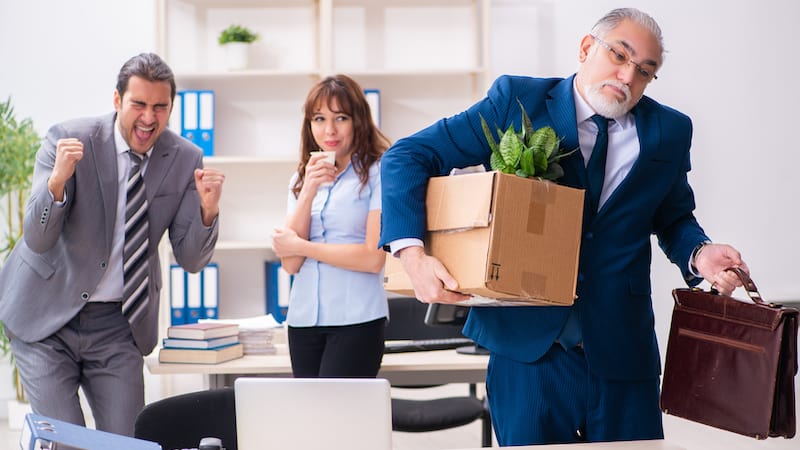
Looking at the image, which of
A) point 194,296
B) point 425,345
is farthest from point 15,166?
point 425,345

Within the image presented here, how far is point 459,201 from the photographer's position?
1.73 m

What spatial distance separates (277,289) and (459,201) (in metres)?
3.29

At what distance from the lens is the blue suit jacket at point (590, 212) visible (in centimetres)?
186

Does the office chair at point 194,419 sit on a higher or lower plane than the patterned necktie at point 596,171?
lower

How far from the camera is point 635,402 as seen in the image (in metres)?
1.90

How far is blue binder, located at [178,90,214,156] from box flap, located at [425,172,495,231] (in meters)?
3.19

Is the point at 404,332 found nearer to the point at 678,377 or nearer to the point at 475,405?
the point at 475,405

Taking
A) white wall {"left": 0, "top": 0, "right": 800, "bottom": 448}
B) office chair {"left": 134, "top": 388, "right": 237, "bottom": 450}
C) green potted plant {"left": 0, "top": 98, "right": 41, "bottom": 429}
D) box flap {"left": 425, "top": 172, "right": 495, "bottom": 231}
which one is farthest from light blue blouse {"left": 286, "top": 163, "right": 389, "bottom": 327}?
white wall {"left": 0, "top": 0, "right": 800, "bottom": 448}

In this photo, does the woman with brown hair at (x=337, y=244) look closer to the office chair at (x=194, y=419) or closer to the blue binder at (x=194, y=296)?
the office chair at (x=194, y=419)

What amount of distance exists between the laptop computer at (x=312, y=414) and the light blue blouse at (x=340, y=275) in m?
1.04

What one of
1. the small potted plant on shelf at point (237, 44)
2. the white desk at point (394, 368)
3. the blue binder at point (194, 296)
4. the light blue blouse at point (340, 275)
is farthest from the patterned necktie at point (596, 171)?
the small potted plant on shelf at point (237, 44)

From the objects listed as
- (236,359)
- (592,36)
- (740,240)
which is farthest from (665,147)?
(740,240)

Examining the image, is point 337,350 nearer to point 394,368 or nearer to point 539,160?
point 394,368

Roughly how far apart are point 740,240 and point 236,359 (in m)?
3.46
